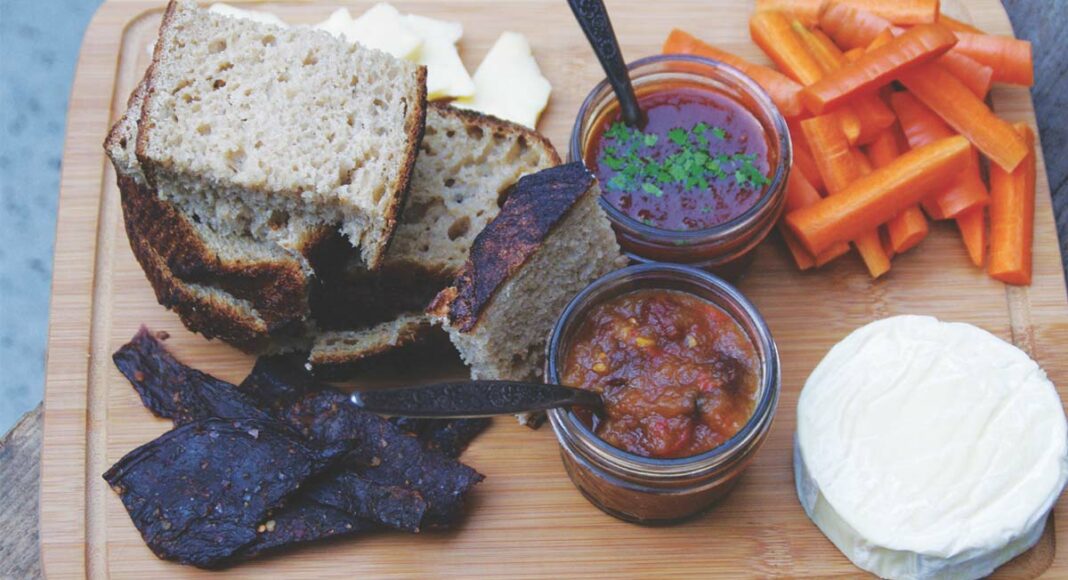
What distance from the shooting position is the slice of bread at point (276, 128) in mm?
3361

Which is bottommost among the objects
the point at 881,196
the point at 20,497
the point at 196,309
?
the point at 20,497

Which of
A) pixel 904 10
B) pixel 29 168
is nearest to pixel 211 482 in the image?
pixel 29 168

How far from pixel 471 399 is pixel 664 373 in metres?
0.60

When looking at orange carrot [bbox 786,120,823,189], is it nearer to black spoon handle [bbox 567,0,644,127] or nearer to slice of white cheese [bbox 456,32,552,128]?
black spoon handle [bbox 567,0,644,127]

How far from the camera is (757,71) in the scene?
13.3 ft

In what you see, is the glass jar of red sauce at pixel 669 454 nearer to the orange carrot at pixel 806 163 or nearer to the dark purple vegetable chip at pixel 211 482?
the dark purple vegetable chip at pixel 211 482

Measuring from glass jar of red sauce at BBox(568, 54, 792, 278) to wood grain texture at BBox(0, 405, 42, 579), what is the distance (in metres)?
2.30

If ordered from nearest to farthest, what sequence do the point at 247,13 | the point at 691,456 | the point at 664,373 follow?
the point at 691,456, the point at 664,373, the point at 247,13

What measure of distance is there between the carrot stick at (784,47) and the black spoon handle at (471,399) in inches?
65.2

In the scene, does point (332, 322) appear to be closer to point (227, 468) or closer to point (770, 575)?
point (227, 468)

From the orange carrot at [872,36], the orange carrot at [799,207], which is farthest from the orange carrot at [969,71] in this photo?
the orange carrot at [799,207]

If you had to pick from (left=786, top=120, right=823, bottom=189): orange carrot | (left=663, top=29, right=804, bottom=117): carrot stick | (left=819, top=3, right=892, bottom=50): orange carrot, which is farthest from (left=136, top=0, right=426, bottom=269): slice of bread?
(left=819, top=3, right=892, bottom=50): orange carrot

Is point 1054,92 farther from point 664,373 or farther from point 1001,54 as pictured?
point 664,373

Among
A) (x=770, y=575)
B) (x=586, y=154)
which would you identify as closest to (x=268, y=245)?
(x=586, y=154)
